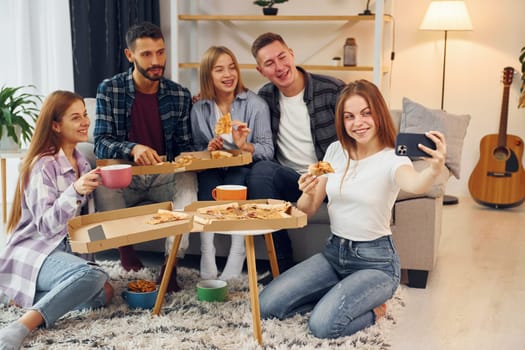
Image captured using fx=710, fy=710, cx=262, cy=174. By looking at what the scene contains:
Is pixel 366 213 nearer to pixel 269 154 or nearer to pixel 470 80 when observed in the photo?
pixel 269 154

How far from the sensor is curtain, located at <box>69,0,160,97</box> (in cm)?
471

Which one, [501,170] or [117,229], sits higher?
[117,229]

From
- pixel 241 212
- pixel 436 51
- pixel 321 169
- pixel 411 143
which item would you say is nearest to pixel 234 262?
pixel 241 212

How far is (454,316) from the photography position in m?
2.66

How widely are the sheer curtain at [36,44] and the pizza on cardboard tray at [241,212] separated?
280 cm

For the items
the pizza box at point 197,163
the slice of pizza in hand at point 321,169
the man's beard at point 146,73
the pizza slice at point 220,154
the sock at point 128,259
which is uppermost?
the man's beard at point 146,73

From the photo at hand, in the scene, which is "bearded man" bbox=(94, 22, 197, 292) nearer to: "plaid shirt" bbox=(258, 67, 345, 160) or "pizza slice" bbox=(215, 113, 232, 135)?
"pizza slice" bbox=(215, 113, 232, 135)

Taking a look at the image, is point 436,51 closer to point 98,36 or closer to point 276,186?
point 98,36

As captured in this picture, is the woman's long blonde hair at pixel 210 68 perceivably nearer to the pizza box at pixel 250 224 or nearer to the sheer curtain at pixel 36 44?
the pizza box at pixel 250 224

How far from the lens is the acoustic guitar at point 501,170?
4.74 m

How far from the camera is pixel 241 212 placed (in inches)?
91.5

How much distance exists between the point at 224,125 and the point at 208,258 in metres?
0.57

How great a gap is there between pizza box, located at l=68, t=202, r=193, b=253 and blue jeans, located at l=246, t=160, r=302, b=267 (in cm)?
58

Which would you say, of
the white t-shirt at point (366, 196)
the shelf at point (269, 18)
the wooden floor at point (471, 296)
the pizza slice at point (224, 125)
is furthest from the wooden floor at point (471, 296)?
the shelf at point (269, 18)
